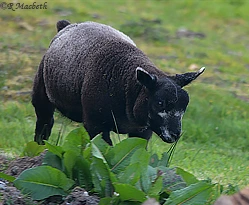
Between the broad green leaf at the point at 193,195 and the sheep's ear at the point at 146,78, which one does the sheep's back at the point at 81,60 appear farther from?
the broad green leaf at the point at 193,195

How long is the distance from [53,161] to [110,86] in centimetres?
173

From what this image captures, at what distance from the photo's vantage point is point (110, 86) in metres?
7.04

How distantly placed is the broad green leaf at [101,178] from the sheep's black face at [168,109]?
1.47 metres

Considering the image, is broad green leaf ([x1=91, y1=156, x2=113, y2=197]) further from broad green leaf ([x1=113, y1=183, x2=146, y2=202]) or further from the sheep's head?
the sheep's head

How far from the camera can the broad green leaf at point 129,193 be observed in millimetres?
4945

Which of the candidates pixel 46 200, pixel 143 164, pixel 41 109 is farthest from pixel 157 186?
pixel 41 109

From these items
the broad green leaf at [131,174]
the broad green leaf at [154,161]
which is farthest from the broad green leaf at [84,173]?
the broad green leaf at [154,161]

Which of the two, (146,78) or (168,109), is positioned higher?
(146,78)

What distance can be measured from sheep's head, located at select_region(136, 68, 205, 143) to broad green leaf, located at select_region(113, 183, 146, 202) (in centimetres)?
158

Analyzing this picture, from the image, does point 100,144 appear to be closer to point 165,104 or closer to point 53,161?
point 53,161

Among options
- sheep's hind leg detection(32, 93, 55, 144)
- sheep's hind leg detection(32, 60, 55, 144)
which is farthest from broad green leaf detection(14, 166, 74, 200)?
sheep's hind leg detection(32, 93, 55, 144)

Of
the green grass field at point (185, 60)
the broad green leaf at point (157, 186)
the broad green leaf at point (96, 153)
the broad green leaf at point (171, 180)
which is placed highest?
the broad green leaf at point (96, 153)

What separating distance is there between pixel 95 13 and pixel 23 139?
9450 mm

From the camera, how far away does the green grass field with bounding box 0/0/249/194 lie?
349 inches
